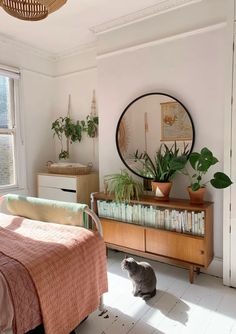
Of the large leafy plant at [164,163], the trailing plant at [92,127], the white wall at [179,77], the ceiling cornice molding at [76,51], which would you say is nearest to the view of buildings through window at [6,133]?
the ceiling cornice molding at [76,51]

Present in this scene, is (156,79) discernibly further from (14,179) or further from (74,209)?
(14,179)

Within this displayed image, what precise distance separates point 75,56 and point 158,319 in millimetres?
3049

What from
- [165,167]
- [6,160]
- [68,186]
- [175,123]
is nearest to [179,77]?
[175,123]

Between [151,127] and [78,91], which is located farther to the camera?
[78,91]

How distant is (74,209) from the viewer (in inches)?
68.1

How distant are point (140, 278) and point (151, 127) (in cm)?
141

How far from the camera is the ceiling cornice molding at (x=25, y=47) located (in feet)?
9.31

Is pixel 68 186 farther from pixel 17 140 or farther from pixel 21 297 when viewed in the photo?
pixel 21 297

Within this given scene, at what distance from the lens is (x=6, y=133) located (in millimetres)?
2994

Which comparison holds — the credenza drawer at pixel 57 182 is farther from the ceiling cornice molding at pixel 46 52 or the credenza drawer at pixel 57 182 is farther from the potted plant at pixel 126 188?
the ceiling cornice molding at pixel 46 52

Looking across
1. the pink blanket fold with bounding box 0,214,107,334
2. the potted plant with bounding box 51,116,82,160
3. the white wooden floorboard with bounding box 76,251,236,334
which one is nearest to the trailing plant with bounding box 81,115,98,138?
the potted plant with bounding box 51,116,82,160

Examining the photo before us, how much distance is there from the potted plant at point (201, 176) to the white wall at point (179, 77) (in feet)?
0.44

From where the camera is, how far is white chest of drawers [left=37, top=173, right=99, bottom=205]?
2.81 meters

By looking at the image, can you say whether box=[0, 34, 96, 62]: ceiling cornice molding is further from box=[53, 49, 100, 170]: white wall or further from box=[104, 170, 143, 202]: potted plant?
box=[104, 170, 143, 202]: potted plant
